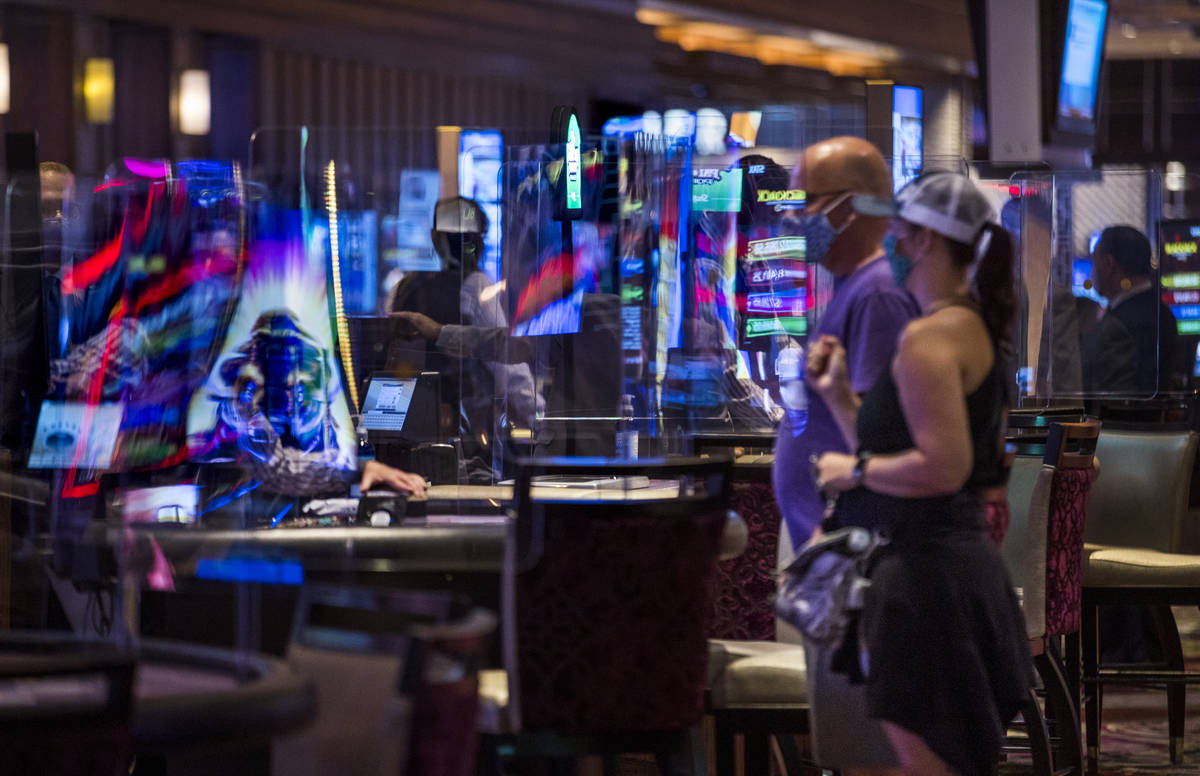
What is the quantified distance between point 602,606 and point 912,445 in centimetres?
50

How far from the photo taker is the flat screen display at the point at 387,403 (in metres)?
3.28

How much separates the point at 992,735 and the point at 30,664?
1.40 meters

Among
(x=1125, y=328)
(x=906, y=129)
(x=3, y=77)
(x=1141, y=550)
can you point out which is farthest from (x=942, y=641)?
(x=3, y=77)

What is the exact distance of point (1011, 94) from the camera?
5781 mm

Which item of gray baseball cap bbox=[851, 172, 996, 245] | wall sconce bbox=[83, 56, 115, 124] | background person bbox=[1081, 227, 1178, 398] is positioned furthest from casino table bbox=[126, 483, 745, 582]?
wall sconce bbox=[83, 56, 115, 124]

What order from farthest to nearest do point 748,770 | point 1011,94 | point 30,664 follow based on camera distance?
point 1011,94
point 748,770
point 30,664

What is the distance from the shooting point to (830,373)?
7.03 feet

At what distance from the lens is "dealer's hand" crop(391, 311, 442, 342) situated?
353 cm

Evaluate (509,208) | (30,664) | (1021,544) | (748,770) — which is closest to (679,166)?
(509,208)

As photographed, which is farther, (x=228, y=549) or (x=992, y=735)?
(x=992, y=735)

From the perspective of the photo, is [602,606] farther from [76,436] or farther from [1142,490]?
[1142,490]

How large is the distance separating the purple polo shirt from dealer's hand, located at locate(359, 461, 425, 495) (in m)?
0.66

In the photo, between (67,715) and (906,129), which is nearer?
(67,715)

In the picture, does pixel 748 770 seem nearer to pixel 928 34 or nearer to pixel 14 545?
pixel 14 545
